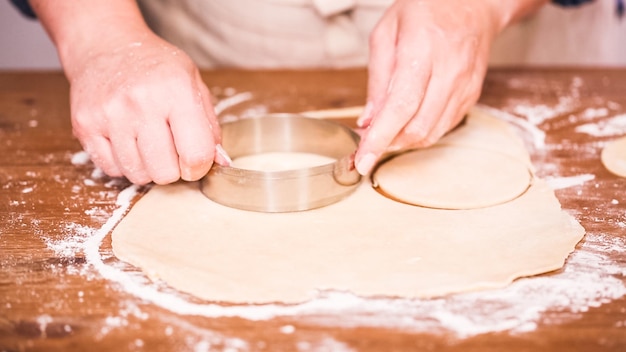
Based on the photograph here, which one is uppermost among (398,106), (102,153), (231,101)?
(398,106)

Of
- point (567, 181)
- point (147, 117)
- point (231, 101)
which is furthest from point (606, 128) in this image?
point (147, 117)

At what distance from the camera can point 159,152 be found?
106cm

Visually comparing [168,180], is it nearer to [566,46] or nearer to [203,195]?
[203,195]

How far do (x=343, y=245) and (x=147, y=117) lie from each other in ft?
1.21

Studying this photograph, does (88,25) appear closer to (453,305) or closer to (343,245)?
(343,245)

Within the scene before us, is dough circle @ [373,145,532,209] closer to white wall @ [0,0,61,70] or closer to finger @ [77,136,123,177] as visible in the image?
finger @ [77,136,123,177]

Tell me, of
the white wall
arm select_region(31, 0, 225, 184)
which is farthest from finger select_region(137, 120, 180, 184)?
the white wall

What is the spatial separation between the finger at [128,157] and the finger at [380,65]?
38 centimetres

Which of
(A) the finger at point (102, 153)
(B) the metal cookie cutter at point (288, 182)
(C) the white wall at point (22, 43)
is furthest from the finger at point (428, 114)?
(C) the white wall at point (22, 43)

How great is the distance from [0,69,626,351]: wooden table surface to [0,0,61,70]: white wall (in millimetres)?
1470

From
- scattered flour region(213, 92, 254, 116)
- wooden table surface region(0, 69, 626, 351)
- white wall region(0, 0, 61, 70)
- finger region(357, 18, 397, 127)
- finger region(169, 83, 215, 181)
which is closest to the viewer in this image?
wooden table surface region(0, 69, 626, 351)

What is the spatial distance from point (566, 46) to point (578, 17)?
90 millimetres

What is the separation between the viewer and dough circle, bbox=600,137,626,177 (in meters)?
1.23

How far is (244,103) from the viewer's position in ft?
5.23
